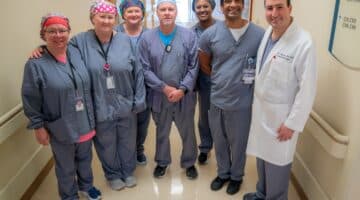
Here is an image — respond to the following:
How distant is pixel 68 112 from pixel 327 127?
4.95ft

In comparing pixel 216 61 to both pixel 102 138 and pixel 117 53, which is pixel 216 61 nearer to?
pixel 117 53

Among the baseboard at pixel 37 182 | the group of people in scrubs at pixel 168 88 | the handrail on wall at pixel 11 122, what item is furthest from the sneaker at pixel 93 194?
the handrail on wall at pixel 11 122

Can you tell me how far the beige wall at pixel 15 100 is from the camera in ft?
6.39

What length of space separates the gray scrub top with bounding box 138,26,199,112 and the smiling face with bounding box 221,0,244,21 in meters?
0.35

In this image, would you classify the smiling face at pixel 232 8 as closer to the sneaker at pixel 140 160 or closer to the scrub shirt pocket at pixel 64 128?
the scrub shirt pocket at pixel 64 128

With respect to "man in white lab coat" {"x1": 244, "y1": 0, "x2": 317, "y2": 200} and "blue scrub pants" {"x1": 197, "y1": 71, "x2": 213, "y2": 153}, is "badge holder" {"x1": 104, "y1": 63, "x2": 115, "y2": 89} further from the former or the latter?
"man in white lab coat" {"x1": 244, "y1": 0, "x2": 317, "y2": 200}

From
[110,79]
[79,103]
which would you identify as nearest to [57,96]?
[79,103]

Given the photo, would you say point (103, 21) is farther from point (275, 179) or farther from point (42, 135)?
point (275, 179)

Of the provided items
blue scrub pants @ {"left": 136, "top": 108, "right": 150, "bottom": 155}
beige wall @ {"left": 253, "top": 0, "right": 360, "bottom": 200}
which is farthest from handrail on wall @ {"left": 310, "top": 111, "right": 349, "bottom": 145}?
blue scrub pants @ {"left": 136, "top": 108, "right": 150, "bottom": 155}

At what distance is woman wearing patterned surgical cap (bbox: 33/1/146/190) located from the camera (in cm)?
200

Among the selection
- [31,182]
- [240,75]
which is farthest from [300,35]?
[31,182]

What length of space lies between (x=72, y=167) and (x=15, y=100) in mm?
599

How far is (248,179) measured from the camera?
8.20ft

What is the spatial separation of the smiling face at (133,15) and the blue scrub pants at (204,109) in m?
0.62
